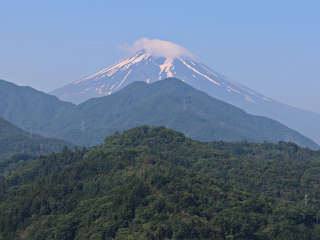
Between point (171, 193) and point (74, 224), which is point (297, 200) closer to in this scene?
point (171, 193)

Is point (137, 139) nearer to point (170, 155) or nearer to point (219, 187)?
point (170, 155)

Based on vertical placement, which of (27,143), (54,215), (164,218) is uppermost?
(164,218)

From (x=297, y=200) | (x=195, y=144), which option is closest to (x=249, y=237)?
(x=297, y=200)

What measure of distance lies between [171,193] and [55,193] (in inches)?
743

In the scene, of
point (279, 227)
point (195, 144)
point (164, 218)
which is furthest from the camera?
point (195, 144)

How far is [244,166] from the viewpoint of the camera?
12162 centimetres

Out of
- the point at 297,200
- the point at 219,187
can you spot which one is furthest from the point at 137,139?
the point at 219,187

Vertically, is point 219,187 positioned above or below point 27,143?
above

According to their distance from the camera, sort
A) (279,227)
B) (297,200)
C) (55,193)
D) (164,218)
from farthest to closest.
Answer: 1. (297,200)
2. (55,193)
3. (279,227)
4. (164,218)

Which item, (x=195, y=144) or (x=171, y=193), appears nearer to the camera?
(x=171, y=193)

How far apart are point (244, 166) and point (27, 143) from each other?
10039 centimetres

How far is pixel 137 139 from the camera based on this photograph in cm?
13612

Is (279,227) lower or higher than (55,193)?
higher

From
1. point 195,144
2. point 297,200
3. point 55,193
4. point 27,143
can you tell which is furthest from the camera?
point 27,143
